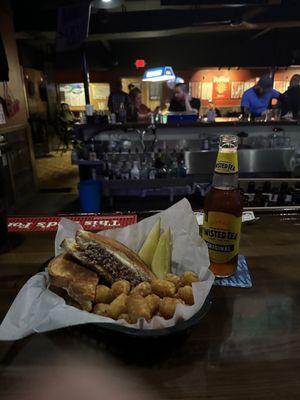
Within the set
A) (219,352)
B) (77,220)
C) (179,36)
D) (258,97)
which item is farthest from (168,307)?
(179,36)

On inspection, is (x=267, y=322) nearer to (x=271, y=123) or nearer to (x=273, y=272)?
(x=273, y=272)

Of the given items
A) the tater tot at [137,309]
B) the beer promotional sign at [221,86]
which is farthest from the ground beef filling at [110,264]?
the beer promotional sign at [221,86]

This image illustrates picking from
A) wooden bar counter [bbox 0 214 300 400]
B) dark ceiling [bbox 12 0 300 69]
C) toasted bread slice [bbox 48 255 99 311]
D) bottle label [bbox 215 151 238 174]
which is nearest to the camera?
wooden bar counter [bbox 0 214 300 400]

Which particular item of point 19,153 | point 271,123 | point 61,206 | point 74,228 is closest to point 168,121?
point 271,123

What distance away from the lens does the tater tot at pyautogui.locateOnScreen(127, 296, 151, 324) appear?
0.65 meters

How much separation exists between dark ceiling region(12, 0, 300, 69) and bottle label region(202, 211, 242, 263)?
6587mm

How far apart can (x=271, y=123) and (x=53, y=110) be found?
8.83 m

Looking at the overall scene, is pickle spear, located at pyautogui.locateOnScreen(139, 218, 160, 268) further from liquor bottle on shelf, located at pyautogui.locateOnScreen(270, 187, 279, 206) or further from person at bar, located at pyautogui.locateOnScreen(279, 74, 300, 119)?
person at bar, located at pyautogui.locateOnScreen(279, 74, 300, 119)

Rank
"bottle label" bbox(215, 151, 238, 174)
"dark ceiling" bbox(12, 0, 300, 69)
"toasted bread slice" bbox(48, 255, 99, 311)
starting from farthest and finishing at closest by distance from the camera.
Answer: "dark ceiling" bbox(12, 0, 300, 69) → "bottle label" bbox(215, 151, 238, 174) → "toasted bread slice" bbox(48, 255, 99, 311)

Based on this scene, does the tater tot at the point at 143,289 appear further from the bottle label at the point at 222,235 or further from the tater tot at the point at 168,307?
the bottle label at the point at 222,235

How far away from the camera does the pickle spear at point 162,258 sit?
0.86 metres

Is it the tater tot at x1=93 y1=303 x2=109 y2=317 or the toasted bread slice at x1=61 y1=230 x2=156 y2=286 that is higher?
the toasted bread slice at x1=61 y1=230 x2=156 y2=286

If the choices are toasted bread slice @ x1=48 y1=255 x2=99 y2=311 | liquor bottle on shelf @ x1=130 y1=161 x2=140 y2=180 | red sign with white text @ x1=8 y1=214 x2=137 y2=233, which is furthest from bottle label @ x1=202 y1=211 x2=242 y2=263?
liquor bottle on shelf @ x1=130 y1=161 x2=140 y2=180

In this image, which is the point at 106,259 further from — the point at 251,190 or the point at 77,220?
the point at 251,190
